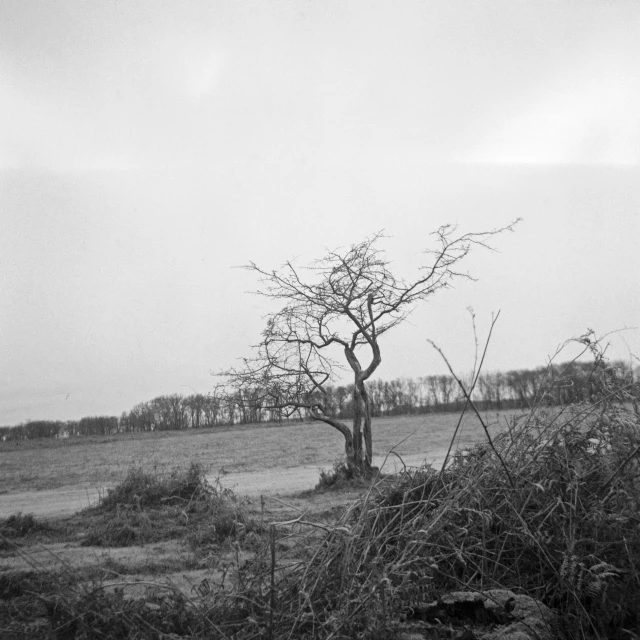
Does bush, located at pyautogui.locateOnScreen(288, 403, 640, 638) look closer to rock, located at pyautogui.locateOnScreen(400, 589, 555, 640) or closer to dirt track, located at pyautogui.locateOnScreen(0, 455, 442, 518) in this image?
rock, located at pyautogui.locateOnScreen(400, 589, 555, 640)

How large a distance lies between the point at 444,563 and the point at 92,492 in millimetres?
14194

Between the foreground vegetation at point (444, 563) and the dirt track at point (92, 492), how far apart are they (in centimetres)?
808

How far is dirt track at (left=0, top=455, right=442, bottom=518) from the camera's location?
1198 centimetres

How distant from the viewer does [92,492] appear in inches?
587

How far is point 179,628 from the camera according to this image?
2908 mm

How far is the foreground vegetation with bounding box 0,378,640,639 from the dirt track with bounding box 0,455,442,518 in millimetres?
8078

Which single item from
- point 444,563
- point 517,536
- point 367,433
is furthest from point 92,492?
point 517,536

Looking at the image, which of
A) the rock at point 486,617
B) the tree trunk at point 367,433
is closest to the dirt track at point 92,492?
the tree trunk at point 367,433

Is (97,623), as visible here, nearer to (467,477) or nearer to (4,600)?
(4,600)

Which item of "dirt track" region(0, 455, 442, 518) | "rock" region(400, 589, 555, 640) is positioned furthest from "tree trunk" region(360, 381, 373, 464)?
"rock" region(400, 589, 555, 640)

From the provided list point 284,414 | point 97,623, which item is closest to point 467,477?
point 97,623

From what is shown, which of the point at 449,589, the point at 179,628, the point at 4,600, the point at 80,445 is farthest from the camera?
the point at 80,445

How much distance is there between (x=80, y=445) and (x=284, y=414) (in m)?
26.4

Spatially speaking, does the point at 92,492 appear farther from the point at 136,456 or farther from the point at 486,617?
the point at 486,617
